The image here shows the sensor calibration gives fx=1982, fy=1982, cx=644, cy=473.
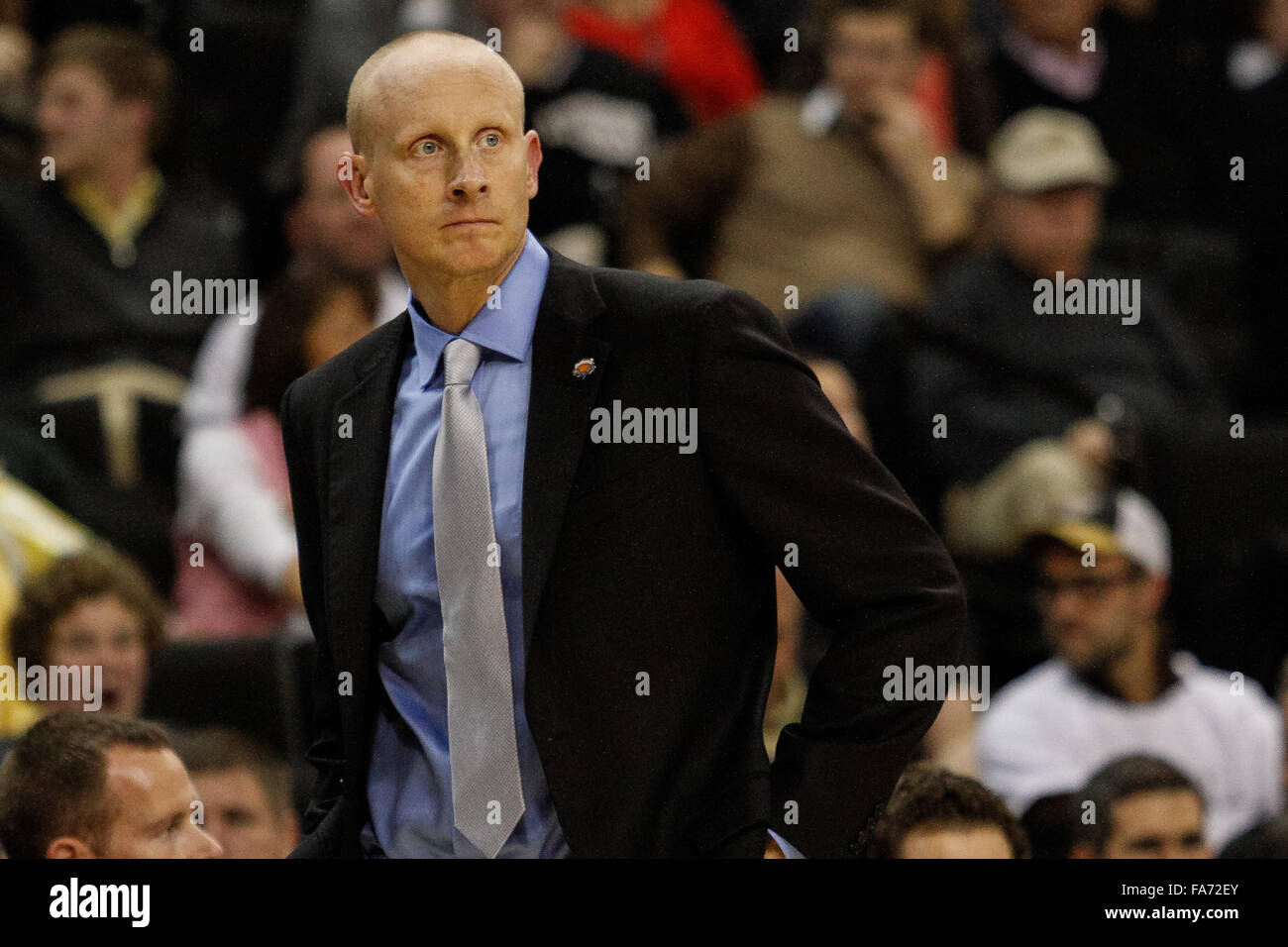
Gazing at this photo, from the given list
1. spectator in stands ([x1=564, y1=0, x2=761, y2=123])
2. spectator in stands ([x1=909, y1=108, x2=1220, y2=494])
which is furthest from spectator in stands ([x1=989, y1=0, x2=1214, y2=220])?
spectator in stands ([x1=564, y1=0, x2=761, y2=123])

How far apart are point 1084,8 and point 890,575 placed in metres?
3.97

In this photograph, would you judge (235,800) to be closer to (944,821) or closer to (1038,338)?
(944,821)

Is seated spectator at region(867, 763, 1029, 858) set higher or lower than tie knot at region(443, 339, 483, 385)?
lower

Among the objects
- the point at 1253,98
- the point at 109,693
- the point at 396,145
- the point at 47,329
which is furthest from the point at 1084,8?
the point at 396,145

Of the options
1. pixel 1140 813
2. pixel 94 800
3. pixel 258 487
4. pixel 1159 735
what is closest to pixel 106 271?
pixel 258 487

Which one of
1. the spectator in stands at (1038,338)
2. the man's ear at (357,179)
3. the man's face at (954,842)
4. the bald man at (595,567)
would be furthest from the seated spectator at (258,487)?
the bald man at (595,567)

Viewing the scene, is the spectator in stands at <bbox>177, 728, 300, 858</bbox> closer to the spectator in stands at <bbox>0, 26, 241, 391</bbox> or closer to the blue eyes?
the spectator in stands at <bbox>0, 26, 241, 391</bbox>

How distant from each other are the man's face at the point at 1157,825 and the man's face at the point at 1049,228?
1.75 m

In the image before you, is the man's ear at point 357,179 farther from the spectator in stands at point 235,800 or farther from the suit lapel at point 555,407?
the spectator in stands at point 235,800

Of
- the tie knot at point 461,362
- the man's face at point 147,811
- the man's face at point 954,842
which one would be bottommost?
the man's face at point 954,842

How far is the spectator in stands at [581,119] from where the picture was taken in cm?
462

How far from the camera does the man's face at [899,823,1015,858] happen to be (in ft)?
8.50

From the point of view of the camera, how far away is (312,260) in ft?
14.5

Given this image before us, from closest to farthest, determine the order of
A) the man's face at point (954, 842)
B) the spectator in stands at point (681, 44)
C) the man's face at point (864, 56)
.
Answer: the man's face at point (954, 842) < the man's face at point (864, 56) < the spectator in stands at point (681, 44)
